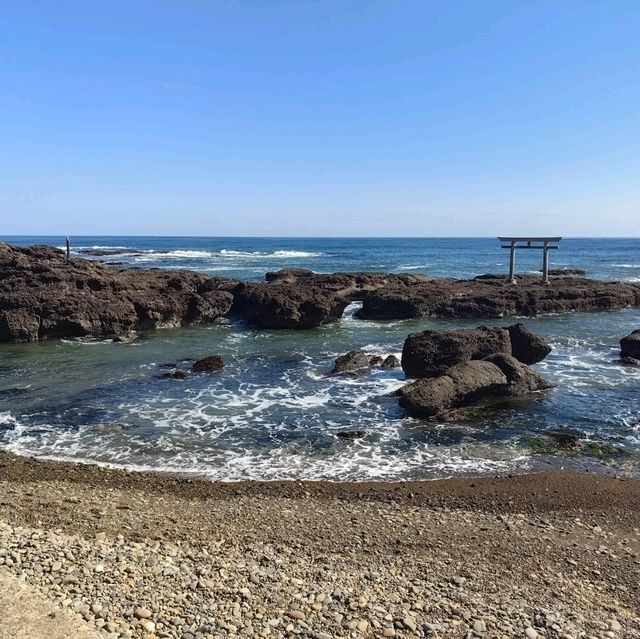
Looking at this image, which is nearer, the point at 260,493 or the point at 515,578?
the point at 515,578

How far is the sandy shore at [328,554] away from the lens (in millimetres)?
6172

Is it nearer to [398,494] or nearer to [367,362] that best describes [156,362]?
[367,362]

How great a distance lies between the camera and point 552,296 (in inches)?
1372

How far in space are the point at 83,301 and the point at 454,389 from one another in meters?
18.8

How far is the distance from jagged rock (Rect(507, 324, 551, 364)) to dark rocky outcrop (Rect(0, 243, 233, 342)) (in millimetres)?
16291

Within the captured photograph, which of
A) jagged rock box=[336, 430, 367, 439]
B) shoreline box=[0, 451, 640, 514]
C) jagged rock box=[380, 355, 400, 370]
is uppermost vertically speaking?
jagged rock box=[380, 355, 400, 370]

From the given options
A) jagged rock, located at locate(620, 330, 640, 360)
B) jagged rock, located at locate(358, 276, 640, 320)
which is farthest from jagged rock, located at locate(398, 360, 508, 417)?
jagged rock, located at locate(358, 276, 640, 320)

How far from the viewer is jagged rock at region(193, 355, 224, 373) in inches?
773

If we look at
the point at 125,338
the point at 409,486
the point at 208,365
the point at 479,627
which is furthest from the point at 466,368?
the point at 125,338

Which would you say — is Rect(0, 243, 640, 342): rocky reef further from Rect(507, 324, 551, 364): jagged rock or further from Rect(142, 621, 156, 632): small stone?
Rect(142, 621, 156, 632): small stone

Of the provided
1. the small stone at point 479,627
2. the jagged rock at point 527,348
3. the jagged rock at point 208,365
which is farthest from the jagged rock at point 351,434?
the jagged rock at point 527,348

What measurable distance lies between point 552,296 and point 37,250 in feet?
103

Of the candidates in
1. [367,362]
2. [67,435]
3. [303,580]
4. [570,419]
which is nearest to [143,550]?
[303,580]

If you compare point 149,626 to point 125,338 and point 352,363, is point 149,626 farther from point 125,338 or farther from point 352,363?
point 125,338
